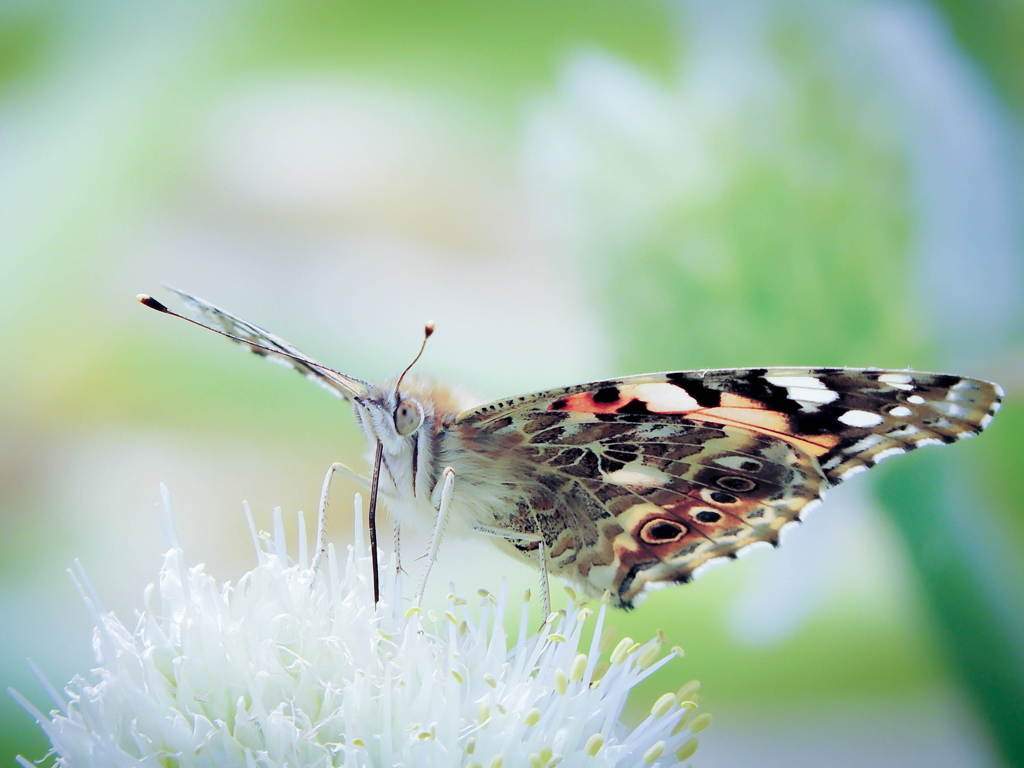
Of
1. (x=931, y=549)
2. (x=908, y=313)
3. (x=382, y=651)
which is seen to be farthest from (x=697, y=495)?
(x=908, y=313)

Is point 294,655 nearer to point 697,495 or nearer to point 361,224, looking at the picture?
point 697,495

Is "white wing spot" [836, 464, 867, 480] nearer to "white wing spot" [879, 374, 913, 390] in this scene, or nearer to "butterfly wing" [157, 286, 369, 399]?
"white wing spot" [879, 374, 913, 390]

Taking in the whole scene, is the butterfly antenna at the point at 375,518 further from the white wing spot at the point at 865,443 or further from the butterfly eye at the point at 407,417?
the white wing spot at the point at 865,443

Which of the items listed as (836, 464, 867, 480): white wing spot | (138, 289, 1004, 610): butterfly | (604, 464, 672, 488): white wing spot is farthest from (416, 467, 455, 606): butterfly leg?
(836, 464, 867, 480): white wing spot

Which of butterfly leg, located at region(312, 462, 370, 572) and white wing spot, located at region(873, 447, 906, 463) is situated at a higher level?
white wing spot, located at region(873, 447, 906, 463)

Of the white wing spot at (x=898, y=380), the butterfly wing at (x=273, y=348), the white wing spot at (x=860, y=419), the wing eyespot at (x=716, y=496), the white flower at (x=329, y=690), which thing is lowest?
the white flower at (x=329, y=690)

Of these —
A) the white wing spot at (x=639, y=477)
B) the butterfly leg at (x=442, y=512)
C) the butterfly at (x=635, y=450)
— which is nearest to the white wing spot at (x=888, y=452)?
the butterfly at (x=635, y=450)
